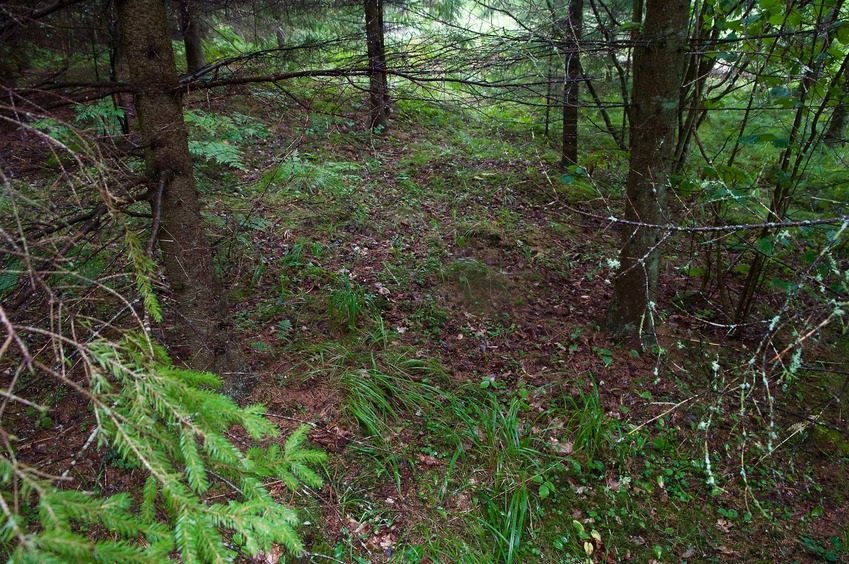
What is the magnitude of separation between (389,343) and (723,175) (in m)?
3.39

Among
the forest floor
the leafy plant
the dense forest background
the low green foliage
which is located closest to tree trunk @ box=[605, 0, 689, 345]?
the dense forest background

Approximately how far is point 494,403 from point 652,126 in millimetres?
2799

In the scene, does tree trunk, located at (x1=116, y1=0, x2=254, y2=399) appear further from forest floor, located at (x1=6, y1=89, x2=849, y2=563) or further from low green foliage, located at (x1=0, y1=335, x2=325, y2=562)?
low green foliage, located at (x1=0, y1=335, x2=325, y2=562)

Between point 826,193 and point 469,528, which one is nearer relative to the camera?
point 469,528

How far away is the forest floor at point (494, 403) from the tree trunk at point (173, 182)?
62cm

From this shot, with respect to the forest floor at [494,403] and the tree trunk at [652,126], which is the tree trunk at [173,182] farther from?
the tree trunk at [652,126]

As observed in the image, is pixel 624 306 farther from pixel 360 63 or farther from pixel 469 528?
pixel 360 63

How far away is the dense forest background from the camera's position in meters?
1.77

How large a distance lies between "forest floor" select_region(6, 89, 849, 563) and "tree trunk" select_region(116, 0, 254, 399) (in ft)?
2.05

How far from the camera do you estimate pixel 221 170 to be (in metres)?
6.90

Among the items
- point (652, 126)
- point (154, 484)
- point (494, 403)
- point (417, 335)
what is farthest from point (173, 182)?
point (652, 126)

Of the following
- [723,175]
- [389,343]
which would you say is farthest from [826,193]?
[389,343]

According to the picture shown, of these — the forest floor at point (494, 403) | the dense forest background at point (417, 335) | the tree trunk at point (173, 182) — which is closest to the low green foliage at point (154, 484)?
the dense forest background at point (417, 335)

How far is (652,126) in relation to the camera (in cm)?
398
